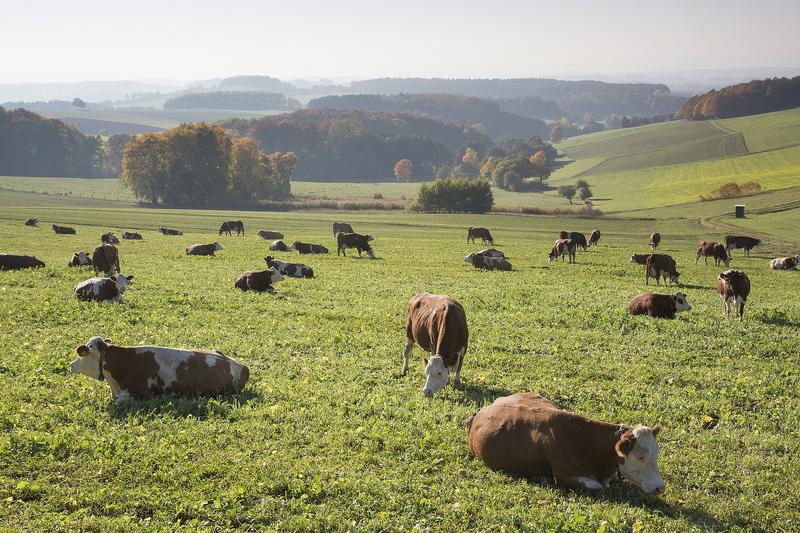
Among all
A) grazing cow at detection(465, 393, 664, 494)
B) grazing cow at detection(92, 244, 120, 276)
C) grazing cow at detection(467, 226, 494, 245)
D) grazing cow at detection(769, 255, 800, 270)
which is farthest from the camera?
grazing cow at detection(467, 226, 494, 245)

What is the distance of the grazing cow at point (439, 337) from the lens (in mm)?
13320

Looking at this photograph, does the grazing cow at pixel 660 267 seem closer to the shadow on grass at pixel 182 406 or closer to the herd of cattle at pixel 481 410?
the herd of cattle at pixel 481 410

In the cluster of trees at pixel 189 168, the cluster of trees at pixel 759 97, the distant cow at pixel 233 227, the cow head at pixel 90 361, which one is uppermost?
the cluster of trees at pixel 759 97

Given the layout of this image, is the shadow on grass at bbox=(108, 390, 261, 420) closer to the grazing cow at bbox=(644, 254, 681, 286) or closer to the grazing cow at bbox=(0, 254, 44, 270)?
the grazing cow at bbox=(0, 254, 44, 270)

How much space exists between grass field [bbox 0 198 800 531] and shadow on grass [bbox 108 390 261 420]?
0.18ft

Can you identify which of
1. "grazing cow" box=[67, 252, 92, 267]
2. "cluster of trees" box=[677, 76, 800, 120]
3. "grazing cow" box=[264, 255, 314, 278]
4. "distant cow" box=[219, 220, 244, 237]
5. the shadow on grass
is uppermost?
"cluster of trees" box=[677, 76, 800, 120]

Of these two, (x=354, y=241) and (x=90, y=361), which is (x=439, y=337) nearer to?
(x=90, y=361)

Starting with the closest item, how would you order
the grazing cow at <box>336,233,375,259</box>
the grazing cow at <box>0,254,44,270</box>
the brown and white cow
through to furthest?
the grazing cow at <box>0,254,44,270</box>
the brown and white cow
the grazing cow at <box>336,233,375,259</box>

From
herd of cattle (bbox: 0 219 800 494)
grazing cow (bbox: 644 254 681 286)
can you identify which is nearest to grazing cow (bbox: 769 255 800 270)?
grazing cow (bbox: 644 254 681 286)

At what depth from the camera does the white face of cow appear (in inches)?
522

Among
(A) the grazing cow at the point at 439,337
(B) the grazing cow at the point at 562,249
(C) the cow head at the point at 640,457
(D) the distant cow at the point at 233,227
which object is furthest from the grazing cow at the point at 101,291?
(D) the distant cow at the point at 233,227

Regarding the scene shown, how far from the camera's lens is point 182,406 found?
483 inches

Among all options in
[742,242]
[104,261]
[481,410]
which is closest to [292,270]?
[104,261]

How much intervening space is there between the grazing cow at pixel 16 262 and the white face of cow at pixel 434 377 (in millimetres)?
21961
